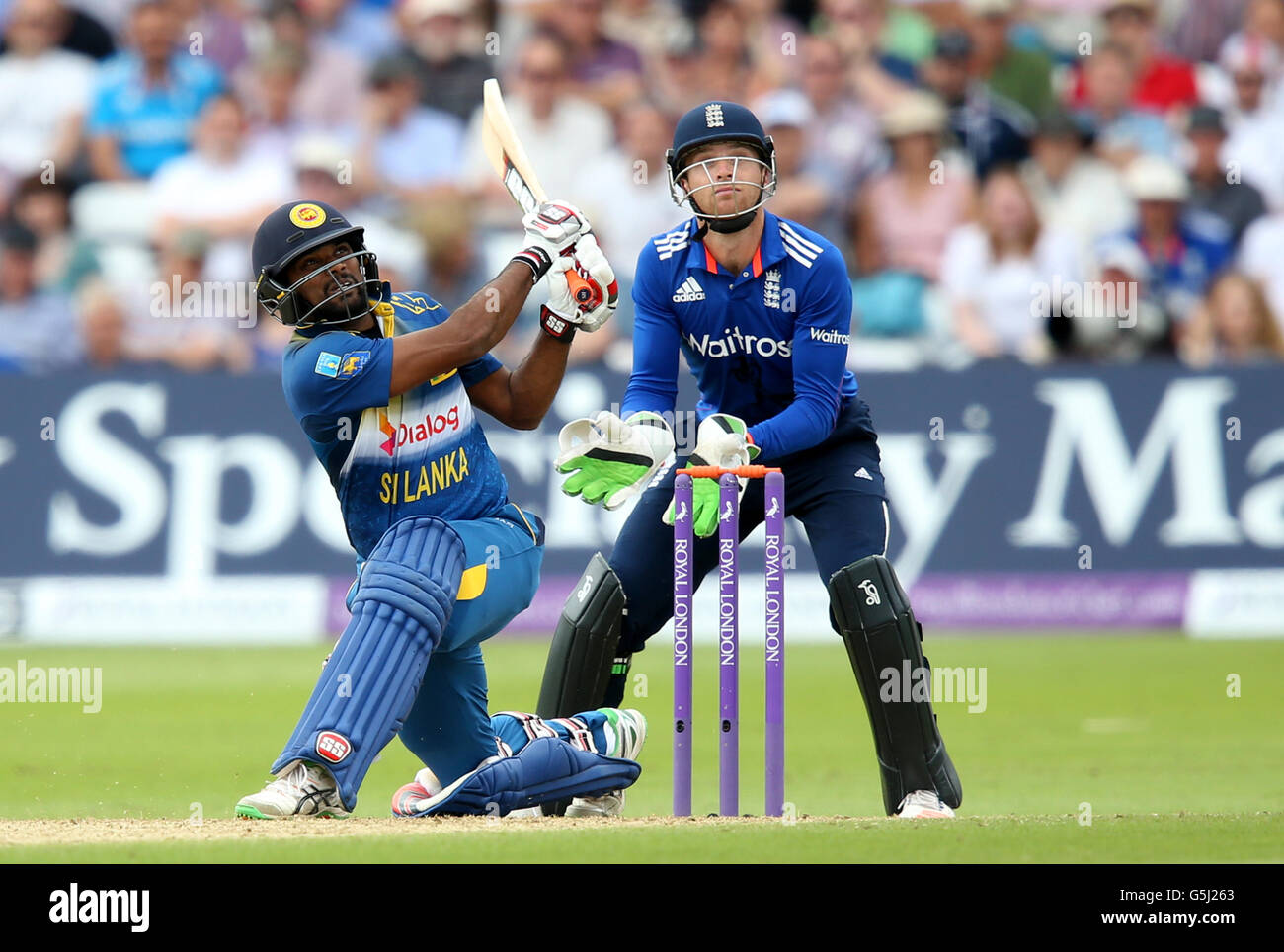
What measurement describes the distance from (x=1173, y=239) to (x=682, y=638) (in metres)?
7.79

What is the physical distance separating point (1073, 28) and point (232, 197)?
251 inches

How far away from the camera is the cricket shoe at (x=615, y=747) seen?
5754 millimetres

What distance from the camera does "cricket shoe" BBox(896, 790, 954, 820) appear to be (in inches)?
216

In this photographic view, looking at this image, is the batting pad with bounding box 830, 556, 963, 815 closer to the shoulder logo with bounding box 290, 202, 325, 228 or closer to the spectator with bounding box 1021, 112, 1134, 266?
the shoulder logo with bounding box 290, 202, 325, 228

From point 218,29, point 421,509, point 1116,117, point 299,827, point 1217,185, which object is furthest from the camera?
point 218,29

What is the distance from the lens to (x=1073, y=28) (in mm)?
13633

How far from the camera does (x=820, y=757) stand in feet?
25.1

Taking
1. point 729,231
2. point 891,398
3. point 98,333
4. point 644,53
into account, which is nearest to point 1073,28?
point 644,53

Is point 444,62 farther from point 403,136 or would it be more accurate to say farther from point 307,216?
point 307,216

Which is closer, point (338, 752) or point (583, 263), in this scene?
point (338, 752)

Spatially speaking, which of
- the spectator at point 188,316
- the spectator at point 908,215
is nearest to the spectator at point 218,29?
the spectator at point 188,316

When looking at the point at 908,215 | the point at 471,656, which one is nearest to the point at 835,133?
the point at 908,215

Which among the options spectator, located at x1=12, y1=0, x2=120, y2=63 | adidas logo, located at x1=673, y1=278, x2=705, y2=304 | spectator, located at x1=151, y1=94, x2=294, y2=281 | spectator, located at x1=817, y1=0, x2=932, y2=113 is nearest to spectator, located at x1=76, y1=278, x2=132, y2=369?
spectator, located at x1=151, y1=94, x2=294, y2=281

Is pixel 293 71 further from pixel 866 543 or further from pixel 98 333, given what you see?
pixel 866 543
